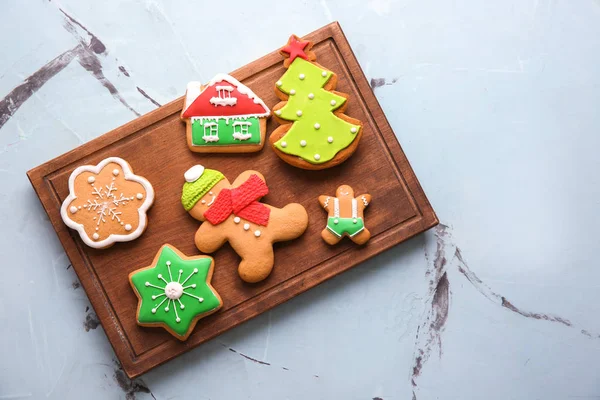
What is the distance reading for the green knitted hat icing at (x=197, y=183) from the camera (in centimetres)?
175

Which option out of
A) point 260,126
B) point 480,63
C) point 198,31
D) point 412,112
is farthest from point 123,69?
point 480,63

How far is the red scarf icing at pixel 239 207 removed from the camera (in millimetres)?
1736

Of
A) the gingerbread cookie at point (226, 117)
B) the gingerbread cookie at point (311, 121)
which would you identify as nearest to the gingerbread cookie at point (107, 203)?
the gingerbread cookie at point (226, 117)

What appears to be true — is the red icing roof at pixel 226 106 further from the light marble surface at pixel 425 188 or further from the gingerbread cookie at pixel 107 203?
the gingerbread cookie at pixel 107 203

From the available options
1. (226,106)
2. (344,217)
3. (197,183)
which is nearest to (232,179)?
(197,183)

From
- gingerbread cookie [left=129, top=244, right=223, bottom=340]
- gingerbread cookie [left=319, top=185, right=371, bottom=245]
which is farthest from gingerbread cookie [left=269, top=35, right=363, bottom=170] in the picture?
gingerbread cookie [left=129, top=244, right=223, bottom=340]

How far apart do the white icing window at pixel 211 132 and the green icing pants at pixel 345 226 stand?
44 cm

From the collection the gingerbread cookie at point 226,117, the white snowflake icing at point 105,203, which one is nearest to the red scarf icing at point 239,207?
the gingerbread cookie at point 226,117

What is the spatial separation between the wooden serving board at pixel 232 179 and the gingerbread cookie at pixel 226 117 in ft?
0.14

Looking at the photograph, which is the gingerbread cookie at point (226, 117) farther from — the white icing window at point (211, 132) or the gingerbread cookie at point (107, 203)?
the gingerbread cookie at point (107, 203)

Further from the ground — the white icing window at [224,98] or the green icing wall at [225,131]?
the white icing window at [224,98]

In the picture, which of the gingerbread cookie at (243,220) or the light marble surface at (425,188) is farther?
the light marble surface at (425,188)

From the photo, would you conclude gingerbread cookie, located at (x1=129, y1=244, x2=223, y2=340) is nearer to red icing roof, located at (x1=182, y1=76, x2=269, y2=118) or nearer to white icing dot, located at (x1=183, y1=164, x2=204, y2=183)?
white icing dot, located at (x1=183, y1=164, x2=204, y2=183)

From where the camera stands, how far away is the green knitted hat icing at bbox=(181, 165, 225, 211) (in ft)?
5.73
